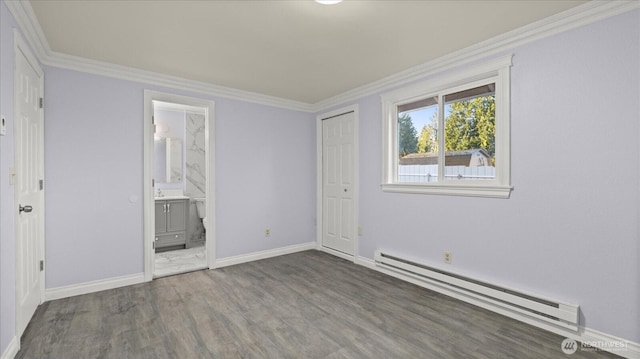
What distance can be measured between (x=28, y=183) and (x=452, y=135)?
3839mm

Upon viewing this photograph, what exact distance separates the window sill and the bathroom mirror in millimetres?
3757

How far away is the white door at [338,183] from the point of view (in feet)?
14.3

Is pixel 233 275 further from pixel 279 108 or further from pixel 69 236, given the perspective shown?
pixel 279 108

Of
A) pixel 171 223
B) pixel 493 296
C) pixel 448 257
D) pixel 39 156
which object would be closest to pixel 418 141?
pixel 448 257

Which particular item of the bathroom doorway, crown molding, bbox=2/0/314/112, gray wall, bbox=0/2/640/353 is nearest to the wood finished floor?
gray wall, bbox=0/2/640/353

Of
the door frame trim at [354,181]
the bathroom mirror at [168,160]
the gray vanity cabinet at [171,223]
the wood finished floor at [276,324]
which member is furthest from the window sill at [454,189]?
the bathroom mirror at [168,160]

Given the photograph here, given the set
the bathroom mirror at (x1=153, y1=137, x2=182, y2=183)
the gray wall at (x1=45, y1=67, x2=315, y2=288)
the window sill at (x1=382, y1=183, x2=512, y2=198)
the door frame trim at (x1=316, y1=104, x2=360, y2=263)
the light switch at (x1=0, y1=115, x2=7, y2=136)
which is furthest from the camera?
the bathroom mirror at (x1=153, y1=137, x2=182, y2=183)

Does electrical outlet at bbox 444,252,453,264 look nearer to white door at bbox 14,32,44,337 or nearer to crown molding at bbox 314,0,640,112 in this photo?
crown molding at bbox 314,0,640,112

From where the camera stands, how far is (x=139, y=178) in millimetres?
3453

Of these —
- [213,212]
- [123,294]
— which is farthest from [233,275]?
[123,294]

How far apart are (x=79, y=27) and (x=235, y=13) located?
131 centimetres

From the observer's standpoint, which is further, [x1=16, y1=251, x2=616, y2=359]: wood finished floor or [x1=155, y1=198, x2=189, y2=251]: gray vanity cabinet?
[x1=155, y1=198, x2=189, y2=251]: gray vanity cabinet

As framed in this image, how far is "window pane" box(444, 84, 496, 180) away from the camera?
287 cm

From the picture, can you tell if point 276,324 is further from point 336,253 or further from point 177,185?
point 177,185
